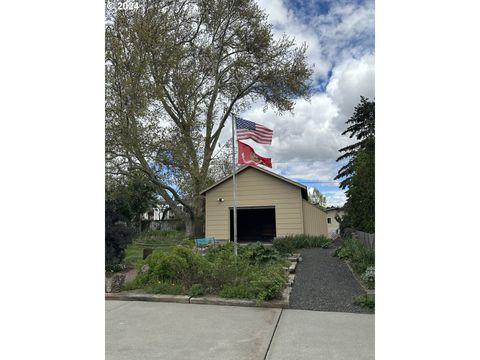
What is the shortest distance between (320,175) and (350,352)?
11529mm

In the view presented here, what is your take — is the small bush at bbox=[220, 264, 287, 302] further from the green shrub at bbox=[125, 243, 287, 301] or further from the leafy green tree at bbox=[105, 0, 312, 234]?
the leafy green tree at bbox=[105, 0, 312, 234]

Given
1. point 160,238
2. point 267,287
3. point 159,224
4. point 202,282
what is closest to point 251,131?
point 202,282

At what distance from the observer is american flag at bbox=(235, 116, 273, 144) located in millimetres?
6227

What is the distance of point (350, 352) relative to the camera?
2.64 meters

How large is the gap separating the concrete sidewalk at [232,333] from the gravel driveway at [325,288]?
32 centimetres

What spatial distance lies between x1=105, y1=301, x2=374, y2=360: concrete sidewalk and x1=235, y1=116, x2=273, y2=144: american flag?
331 centimetres

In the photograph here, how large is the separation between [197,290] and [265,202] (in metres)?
8.17

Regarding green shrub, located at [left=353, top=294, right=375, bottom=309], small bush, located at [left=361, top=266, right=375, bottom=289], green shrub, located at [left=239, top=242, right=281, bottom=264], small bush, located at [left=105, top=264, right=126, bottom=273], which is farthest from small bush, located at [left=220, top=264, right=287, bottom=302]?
small bush, located at [left=105, top=264, right=126, bottom=273]

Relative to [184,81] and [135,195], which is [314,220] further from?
[135,195]

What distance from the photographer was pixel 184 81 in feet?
42.8
